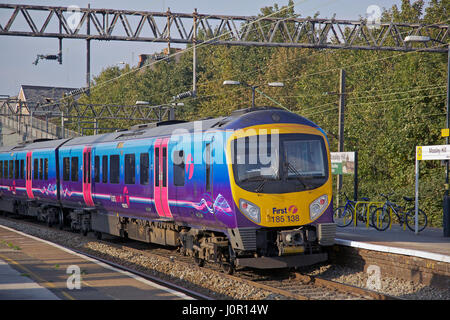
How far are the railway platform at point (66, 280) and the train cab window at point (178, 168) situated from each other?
257 cm

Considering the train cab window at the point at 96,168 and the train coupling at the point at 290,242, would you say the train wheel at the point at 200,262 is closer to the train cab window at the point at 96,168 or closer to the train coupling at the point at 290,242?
the train coupling at the point at 290,242

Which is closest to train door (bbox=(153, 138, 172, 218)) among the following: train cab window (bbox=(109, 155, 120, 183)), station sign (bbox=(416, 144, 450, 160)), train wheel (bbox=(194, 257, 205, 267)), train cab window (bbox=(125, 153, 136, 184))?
train wheel (bbox=(194, 257, 205, 267))

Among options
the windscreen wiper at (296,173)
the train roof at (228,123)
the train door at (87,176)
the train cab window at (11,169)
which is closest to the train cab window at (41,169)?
the train cab window at (11,169)

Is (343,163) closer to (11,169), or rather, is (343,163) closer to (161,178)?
(161,178)

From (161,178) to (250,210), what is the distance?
155 inches

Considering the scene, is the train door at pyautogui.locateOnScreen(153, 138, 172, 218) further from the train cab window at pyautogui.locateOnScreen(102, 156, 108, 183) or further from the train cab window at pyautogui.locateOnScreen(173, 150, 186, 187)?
the train cab window at pyautogui.locateOnScreen(102, 156, 108, 183)

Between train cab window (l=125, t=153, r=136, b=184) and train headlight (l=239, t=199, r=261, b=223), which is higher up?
train cab window (l=125, t=153, r=136, b=184)

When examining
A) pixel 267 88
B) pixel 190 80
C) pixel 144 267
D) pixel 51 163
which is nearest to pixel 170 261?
pixel 144 267

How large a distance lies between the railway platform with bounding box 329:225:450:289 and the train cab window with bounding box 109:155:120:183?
6.63 meters

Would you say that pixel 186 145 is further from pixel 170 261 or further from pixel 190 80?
pixel 190 80

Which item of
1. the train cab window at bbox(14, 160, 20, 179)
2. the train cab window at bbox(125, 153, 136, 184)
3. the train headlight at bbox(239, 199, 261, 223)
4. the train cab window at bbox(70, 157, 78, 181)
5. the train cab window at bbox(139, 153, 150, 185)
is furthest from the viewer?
the train cab window at bbox(14, 160, 20, 179)

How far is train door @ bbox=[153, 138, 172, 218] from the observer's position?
15.8 meters

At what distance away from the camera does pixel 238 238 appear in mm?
12633
